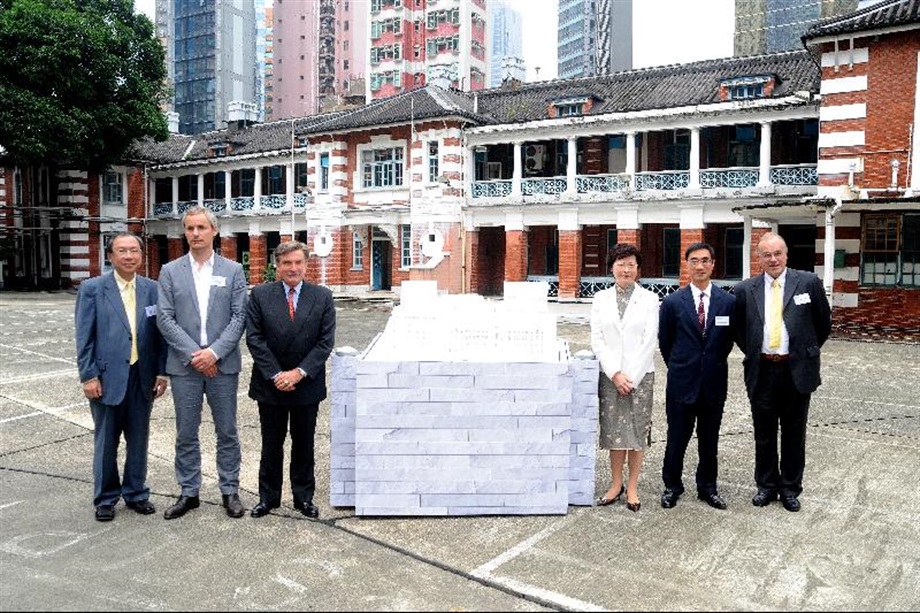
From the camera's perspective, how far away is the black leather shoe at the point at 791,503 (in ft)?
16.4

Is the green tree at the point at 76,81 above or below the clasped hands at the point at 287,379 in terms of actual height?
above

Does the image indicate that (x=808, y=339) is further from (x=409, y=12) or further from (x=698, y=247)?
(x=409, y=12)

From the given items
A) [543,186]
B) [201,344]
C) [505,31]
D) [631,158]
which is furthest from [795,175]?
[505,31]

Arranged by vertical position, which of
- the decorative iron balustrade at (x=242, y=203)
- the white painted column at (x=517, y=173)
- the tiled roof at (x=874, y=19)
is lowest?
the decorative iron balustrade at (x=242, y=203)

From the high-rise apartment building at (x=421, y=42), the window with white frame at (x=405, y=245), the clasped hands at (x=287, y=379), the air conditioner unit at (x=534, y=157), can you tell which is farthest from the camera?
the high-rise apartment building at (x=421, y=42)

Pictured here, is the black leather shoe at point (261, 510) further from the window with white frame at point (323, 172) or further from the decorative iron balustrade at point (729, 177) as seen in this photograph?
the window with white frame at point (323, 172)

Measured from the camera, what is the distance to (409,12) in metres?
57.4

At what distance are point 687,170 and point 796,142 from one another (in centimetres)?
329

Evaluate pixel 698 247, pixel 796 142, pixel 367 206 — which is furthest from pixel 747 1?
pixel 698 247

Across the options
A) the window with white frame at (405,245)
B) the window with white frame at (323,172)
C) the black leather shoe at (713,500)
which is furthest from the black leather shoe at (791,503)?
the window with white frame at (323,172)

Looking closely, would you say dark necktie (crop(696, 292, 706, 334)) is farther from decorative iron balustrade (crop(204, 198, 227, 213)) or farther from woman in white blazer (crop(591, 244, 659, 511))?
decorative iron balustrade (crop(204, 198, 227, 213))

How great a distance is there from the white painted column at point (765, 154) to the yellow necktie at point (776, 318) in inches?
736

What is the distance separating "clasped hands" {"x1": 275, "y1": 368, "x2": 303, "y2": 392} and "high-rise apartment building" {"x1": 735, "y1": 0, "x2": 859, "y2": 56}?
16.5 meters

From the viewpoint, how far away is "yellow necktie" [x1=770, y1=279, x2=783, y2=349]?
505cm
